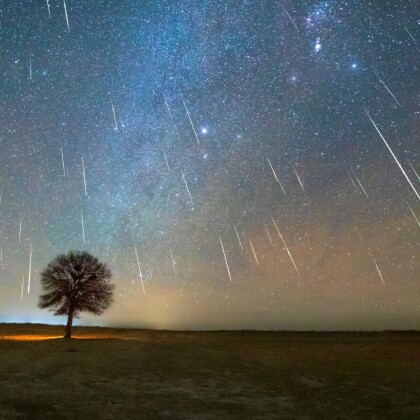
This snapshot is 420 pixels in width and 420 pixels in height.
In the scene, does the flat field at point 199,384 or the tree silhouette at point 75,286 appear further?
the tree silhouette at point 75,286

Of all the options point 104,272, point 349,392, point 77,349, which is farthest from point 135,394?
point 104,272

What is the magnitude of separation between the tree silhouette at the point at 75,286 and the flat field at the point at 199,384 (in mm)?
11277

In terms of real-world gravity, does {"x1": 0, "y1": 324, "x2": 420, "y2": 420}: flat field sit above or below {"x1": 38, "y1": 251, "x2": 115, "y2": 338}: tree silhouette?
below

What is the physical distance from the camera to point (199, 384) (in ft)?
54.2

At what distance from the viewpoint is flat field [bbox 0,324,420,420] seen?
12.2 m

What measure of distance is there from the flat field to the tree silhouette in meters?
11.3

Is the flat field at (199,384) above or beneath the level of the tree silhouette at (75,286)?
beneath

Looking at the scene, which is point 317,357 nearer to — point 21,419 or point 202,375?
point 202,375

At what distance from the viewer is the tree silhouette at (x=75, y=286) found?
38.5 meters

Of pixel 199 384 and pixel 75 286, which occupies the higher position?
pixel 75 286

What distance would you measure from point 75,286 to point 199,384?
82.9ft

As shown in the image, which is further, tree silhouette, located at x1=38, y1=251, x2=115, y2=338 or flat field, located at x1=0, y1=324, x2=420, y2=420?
tree silhouette, located at x1=38, y1=251, x2=115, y2=338

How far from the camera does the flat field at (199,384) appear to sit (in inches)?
480

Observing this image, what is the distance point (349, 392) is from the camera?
15969mm
